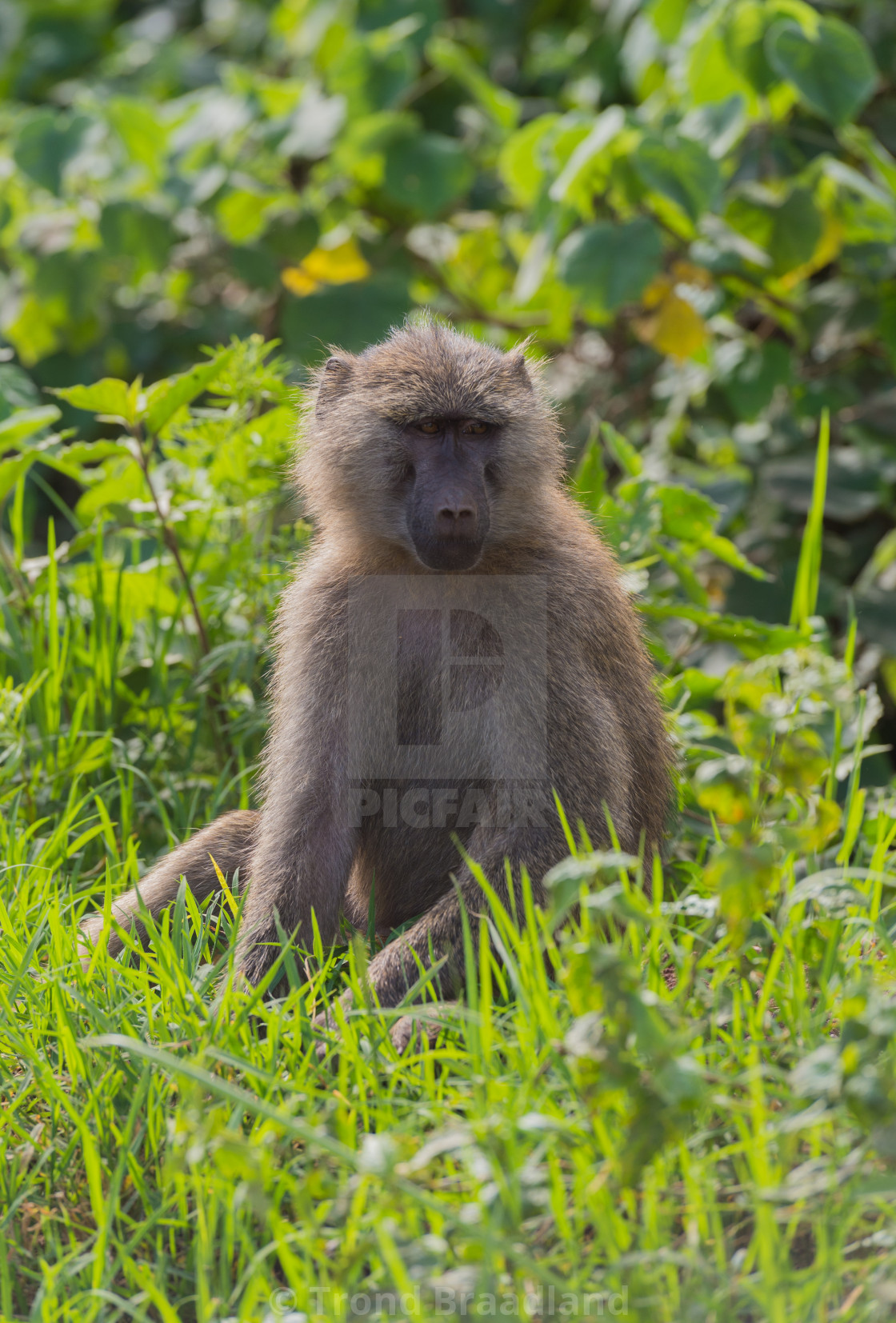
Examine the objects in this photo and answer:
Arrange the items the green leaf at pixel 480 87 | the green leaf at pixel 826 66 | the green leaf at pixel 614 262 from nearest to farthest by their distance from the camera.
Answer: the green leaf at pixel 826 66 → the green leaf at pixel 614 262 → the green leaf at pixel 480 87

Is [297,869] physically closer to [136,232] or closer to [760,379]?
[760,379]

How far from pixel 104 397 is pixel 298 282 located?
2107mm

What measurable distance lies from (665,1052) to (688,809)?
2050mm

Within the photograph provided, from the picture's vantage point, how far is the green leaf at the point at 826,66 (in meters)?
3.67

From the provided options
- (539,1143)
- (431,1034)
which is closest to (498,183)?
(431,1034)

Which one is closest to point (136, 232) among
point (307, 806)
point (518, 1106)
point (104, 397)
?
point (104, 397)

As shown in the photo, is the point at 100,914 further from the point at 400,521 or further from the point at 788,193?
the point at 788,193

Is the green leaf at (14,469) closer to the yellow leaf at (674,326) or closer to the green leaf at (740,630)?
the green leaf at (740,630)

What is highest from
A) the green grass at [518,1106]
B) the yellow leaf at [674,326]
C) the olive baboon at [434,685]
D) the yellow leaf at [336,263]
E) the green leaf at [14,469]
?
the yellow leaf at [336,263]

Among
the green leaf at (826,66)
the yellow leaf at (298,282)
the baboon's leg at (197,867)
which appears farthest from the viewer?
the yellow leaf at (298,282)

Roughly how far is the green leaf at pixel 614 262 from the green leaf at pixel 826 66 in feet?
1.90

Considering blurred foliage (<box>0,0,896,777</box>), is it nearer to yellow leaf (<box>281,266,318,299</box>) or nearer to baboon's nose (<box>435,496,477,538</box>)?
yellow leaf (<box>281,266,318,299</box>)

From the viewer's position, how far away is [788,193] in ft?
13.9

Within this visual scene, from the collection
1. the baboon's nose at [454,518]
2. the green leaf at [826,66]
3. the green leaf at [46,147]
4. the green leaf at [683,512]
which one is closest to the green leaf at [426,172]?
the green leaf at [46,147]
